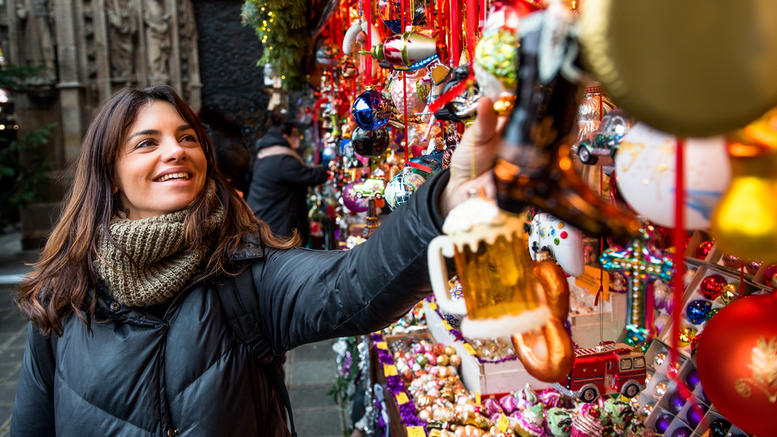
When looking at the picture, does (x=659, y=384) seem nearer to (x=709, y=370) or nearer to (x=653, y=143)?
(x=709, y=370)

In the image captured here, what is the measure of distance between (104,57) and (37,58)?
37.9 inches

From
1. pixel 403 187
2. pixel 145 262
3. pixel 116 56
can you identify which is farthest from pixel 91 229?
→ pixel 116 56

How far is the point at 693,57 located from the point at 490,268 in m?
0.26

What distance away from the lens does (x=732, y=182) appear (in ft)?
1.48

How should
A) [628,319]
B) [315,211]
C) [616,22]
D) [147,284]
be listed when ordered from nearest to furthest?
[616,22], [147,284], [628,319], [315,211]

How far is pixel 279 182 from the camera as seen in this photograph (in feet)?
13.4

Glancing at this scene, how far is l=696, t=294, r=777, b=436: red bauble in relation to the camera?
0.64 m

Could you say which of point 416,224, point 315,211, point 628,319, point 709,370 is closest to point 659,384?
point 628,319

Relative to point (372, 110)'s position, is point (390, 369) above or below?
below

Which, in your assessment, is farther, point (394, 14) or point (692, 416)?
point (394, 14)

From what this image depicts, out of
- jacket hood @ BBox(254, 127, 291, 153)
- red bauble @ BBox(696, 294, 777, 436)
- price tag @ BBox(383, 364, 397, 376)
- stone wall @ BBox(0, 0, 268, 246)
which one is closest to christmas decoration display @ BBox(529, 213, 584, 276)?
red bauble @ BBox(696, 294, 777, 436)

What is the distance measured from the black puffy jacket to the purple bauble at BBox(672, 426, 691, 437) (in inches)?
34.3

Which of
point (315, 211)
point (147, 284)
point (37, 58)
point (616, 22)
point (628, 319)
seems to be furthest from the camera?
point (37, 58)

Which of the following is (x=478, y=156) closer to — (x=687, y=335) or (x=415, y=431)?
(x=687, y=335)
